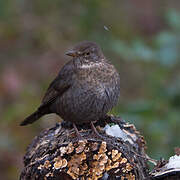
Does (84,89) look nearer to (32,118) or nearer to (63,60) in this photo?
(32,118)

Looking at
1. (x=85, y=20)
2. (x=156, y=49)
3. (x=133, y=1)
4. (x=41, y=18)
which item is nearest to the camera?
(x=156, y=49)

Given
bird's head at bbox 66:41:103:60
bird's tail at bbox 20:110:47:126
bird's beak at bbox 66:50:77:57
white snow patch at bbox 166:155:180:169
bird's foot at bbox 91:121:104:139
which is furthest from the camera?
bird's tail at bbox 20:110:47:126

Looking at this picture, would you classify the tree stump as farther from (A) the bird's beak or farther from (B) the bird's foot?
(A) the bird's beak

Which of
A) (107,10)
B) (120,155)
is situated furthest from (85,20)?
(120,155)

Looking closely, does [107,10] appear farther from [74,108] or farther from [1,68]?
[74,108]

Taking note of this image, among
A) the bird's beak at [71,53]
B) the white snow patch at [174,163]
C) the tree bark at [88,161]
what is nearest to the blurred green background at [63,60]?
the bird's beak at [71,53]

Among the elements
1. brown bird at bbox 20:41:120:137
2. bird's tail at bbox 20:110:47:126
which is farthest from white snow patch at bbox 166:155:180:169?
bird's tail at bbox 20:110:47:126

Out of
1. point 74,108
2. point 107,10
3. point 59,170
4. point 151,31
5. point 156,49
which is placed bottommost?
point 59,170
